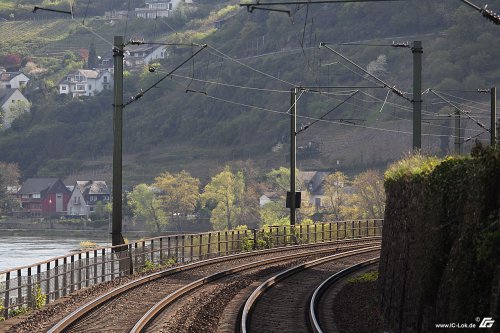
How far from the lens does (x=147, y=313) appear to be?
25.9 m

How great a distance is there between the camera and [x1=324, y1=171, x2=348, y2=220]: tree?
17475 cm

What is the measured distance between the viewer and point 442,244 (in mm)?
20312

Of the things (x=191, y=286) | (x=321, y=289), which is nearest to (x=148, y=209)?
(x=191, y=286)

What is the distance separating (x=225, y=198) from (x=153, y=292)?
149 m

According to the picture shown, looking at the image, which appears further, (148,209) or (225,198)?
(148,209)

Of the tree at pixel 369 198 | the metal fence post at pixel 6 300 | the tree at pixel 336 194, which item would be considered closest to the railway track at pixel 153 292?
the metal fence post at pixel 6 300

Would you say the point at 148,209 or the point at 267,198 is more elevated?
the point at 267,198

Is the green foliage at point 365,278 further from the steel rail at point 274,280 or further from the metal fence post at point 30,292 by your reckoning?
the metal fence post at point 30,292

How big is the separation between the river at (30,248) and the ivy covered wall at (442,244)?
74.0m

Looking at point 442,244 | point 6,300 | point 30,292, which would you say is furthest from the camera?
point 30,292

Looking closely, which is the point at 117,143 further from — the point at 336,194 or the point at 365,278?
the point at 336,194

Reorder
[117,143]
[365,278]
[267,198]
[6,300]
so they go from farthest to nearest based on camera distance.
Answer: [267,198] → [117,143] → [365,278] → [6,300]

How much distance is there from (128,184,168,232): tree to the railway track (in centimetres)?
13912

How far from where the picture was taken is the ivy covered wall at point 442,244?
17.0m
